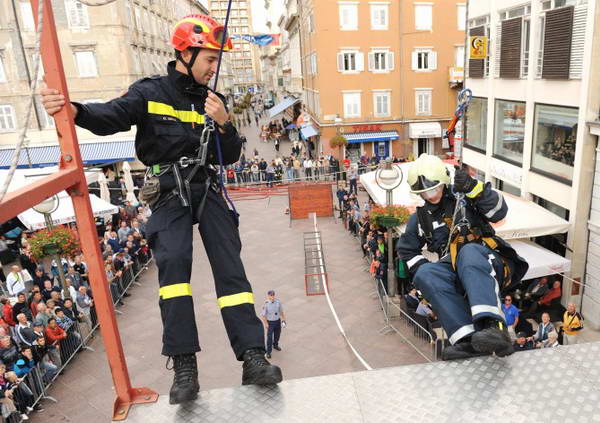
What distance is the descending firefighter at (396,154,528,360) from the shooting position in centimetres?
357

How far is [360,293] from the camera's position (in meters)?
14.9

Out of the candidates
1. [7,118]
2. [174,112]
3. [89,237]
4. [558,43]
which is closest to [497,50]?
[558,43]

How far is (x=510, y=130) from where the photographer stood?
56.2ft

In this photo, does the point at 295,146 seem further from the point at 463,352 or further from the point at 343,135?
the point at 463,352

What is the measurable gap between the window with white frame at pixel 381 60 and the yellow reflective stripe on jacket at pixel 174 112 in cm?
3213

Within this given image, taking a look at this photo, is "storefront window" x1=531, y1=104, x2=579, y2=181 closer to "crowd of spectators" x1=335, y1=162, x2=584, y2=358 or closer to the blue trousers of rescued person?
"crowd of spectators" x1=335, y1=162, x2=584, y2=358

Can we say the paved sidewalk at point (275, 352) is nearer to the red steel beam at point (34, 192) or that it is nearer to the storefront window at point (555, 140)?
the storefront window at point (555, 140)

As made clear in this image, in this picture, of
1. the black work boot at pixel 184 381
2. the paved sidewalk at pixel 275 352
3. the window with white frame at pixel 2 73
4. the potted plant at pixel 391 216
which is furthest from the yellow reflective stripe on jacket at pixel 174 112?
the window with white frame at pixel 2 73

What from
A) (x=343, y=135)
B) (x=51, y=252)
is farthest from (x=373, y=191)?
(x=343, y=135)

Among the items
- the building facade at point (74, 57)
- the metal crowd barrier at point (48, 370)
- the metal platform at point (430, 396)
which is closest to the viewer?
the metal platform at point (430, 396)

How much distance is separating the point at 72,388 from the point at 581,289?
1310cm

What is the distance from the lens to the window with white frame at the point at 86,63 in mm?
29734

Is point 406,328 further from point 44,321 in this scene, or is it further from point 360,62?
point 360,62

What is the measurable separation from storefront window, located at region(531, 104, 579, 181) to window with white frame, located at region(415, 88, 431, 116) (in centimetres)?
2001
